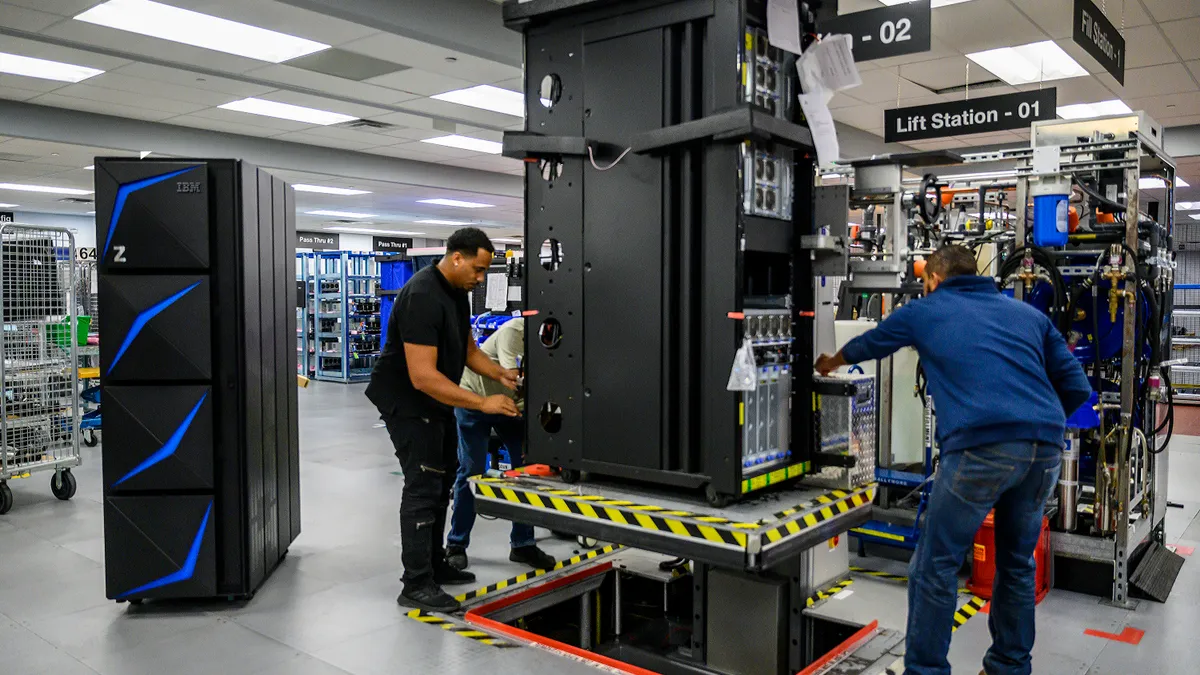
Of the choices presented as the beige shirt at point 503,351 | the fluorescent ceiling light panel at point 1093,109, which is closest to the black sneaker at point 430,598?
the beige shirt at point 503,351

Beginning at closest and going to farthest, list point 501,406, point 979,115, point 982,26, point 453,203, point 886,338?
point 886,338
point 501,406
point 979,115
point 982,26
point 453,203

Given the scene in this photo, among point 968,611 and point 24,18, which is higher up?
point 24,18

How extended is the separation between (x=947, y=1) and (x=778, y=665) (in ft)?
18.7

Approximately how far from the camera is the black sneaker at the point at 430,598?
4434 mm

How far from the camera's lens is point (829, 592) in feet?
15.9

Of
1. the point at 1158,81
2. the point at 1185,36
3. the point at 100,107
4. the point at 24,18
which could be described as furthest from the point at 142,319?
the point at 1158,81

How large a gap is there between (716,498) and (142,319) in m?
3.25

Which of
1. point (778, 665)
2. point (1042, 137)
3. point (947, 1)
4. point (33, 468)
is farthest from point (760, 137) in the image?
point (33, 468)

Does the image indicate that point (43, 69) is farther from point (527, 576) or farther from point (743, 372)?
point (743, 372)

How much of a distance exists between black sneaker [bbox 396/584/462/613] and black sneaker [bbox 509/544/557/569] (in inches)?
32.4

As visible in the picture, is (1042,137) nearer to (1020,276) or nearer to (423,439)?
(1020,276)

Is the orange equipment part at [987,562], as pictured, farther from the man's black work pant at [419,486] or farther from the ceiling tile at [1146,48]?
the ceiling tile at [1146,48]

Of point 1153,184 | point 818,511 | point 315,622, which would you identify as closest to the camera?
point 818,511

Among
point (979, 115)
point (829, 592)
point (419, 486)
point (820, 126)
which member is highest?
point (979, 115)
